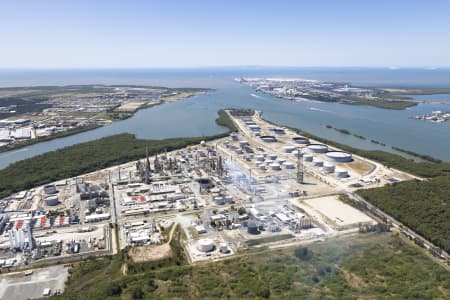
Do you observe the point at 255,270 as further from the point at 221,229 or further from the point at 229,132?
the point at 229,132

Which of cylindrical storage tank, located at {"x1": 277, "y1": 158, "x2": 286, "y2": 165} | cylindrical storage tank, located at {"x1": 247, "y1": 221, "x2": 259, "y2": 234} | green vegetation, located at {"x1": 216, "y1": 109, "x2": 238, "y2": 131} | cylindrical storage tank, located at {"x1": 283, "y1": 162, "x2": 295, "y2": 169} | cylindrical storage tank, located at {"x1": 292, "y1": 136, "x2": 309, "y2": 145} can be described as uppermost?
green vegetation, located at {"x1": 216, "y1": 109, "x2": 238, "y2": 131}

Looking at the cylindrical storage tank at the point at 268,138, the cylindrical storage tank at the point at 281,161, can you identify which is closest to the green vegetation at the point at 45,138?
the cylindrical storage tank at the point at 268,138

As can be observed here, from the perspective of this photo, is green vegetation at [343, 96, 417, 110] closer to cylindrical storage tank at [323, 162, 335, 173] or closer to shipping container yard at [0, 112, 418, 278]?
shipping container yard at [0, 112, 418, 278]

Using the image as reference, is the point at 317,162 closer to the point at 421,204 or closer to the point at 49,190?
the point at 421,204

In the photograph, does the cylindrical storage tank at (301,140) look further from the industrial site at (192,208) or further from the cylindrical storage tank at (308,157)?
the cylindrical storage tank at (308,157)

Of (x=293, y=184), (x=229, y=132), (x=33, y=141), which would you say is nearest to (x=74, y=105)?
(x=33, y=141)

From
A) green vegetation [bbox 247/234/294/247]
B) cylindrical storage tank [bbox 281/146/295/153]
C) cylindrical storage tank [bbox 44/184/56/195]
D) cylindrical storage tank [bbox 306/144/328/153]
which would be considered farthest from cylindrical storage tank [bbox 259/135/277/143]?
cylindrical storage tank [bbox 44/184/56/195]
